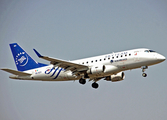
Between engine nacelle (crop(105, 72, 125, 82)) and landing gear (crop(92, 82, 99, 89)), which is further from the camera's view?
landing gear (crop(92, 82, 99, 89))

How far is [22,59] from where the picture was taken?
5006 cm

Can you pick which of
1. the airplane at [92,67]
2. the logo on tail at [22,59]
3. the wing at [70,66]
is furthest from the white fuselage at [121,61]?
the logo on tail at [22,59]

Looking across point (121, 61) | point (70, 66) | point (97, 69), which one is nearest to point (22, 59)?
point (70, 66)

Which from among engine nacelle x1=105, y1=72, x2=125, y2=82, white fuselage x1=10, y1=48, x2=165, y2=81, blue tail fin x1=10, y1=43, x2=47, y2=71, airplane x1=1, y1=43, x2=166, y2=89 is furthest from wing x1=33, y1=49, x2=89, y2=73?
blue tail fin x1=10, y1=43, x2=47, y2=71

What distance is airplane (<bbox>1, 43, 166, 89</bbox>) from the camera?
41.2m

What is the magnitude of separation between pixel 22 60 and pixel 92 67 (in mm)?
13847

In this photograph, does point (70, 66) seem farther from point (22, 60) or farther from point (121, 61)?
point (22, 60)

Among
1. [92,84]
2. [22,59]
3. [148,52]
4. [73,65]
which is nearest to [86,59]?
[73,65]

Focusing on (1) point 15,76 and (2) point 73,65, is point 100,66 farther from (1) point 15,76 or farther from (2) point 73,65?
(1) point 15,76

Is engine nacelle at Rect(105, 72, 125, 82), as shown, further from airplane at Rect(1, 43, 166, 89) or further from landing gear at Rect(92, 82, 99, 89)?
landing gear at Rect(92, 82, 99, 89)

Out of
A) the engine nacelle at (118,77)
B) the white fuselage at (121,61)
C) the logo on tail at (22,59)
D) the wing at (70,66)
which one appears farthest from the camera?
the logo on tail at (22,59)

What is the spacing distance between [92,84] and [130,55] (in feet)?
32.5

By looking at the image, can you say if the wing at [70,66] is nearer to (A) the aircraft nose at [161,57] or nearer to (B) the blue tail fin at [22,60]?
(B) the blue tail fin at [22,60]

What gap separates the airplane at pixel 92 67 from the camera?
41.2m
